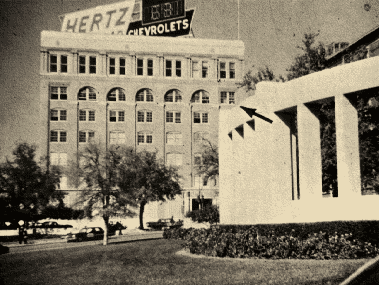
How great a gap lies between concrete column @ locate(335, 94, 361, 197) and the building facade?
47349mm

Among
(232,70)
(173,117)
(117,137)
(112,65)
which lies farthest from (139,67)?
(232,70)

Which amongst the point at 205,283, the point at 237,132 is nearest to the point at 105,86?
the point at 237,132

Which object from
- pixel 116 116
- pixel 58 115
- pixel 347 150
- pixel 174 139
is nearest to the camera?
pixel 347 150

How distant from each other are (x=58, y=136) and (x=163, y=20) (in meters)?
19.4

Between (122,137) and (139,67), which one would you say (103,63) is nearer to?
(139,67)

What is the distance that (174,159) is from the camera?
208 ft

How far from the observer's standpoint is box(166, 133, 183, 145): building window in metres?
63.6

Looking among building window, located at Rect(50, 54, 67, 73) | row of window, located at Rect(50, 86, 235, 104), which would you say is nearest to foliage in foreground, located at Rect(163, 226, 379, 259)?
row of window, located at Rect(50, 86, 235, 104)

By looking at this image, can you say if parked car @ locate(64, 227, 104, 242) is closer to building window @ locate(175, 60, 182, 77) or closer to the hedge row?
the hedge row

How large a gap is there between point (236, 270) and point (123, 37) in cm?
5535

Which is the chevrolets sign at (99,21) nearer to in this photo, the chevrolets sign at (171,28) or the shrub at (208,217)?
the chevrolets sign at (171,28)

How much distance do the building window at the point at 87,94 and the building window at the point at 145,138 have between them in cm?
727

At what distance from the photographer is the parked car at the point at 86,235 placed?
39.7 metres

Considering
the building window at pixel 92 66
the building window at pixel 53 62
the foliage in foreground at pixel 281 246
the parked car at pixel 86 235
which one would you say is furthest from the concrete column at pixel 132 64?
the foliage in foreground at pixel 281 246
